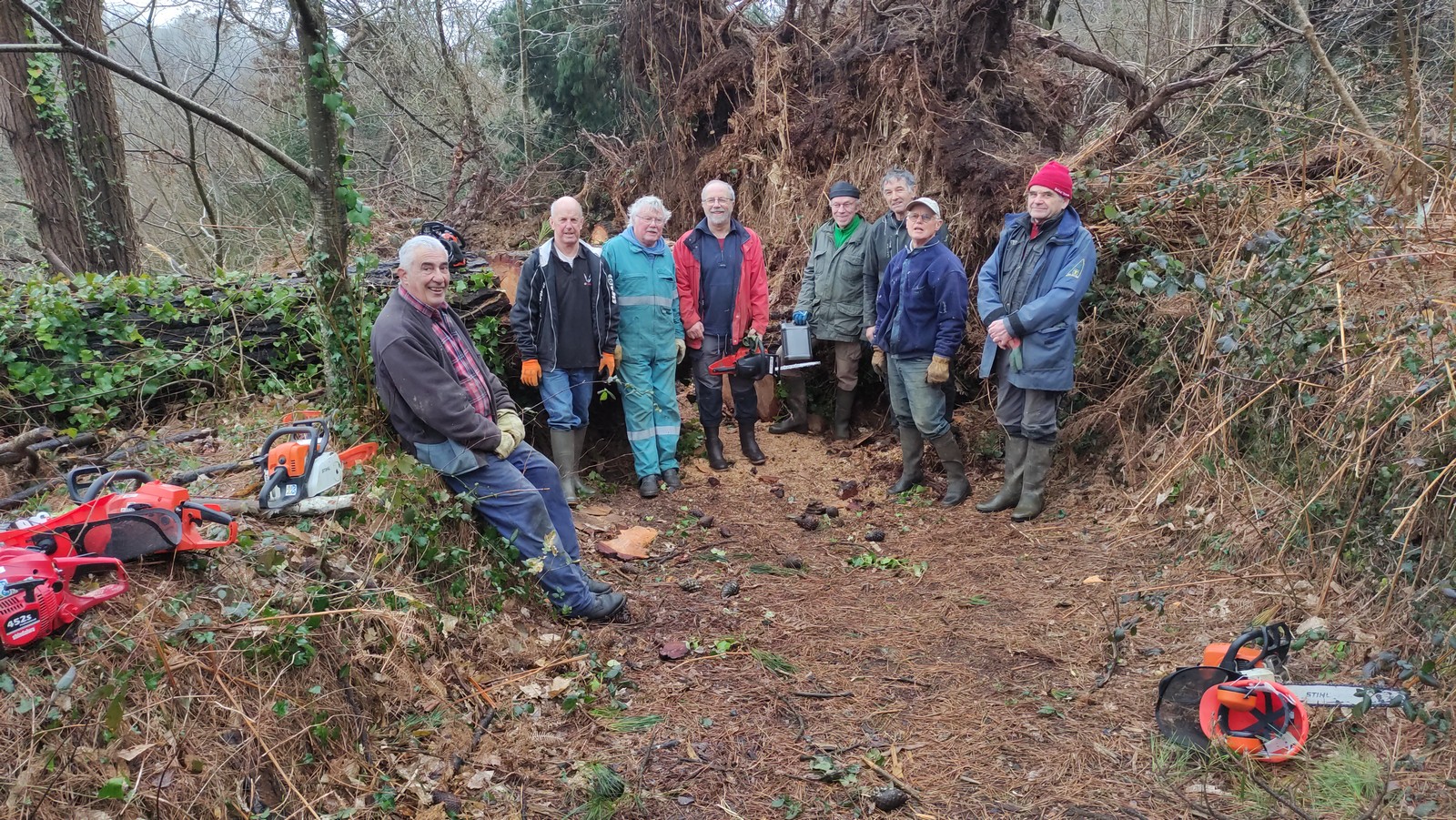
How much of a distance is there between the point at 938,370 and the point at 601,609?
2.79m

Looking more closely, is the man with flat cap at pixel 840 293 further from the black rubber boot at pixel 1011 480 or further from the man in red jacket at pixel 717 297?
the black rubber boot at pixel 1011 480

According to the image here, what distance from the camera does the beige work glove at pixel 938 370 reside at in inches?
221

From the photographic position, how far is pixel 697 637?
4105mm

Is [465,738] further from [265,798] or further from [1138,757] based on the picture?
[1138,757]

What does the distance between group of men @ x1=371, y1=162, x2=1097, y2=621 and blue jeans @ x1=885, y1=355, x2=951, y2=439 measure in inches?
0.5

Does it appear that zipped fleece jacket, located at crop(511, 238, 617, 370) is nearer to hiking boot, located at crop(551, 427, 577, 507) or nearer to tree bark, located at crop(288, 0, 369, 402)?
hiking boot, located at crop(551, 427, 577, 507)

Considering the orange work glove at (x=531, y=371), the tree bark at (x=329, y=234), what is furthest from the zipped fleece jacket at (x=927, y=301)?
the tree bark at (x=329, y=234)

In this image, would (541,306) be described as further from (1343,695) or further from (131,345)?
(1343,695)

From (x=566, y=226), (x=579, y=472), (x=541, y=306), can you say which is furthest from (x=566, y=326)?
(x=579, y=472)

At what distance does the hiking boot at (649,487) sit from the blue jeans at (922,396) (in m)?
1.85

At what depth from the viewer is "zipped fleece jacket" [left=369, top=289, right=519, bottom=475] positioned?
385cm

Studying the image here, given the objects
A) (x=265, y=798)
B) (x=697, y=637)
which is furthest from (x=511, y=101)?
(x=265, y=798)

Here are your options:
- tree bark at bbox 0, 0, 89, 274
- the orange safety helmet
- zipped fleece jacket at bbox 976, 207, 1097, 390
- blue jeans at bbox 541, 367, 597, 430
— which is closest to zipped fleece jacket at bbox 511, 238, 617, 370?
blue jeans at bbox 541, 367, 597, 430

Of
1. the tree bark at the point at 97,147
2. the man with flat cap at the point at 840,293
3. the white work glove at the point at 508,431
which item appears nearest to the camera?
the white work glove at the point at 508,431
